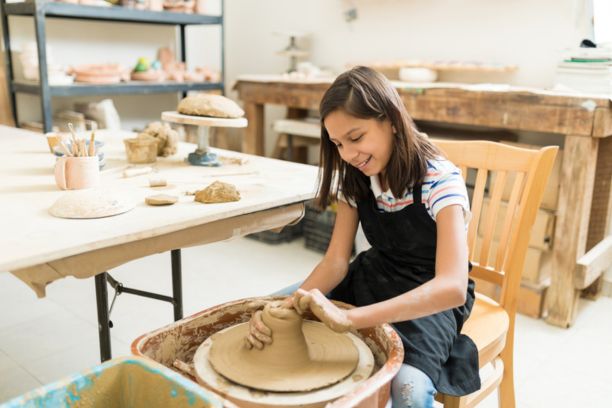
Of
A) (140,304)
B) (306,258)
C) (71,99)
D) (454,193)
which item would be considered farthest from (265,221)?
(71,99)

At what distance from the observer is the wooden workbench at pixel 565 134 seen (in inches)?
94.2

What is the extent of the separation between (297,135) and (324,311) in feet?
9.49

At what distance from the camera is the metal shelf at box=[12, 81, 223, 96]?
3.30m

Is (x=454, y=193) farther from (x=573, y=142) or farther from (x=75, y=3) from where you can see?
(x=75, y=3)

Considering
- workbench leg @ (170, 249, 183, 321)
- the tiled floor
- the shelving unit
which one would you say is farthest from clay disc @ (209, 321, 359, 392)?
the shelving unit

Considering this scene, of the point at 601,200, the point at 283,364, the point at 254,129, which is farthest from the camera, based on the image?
the point at 254,129

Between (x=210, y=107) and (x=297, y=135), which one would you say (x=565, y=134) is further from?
(x=297, y=135)

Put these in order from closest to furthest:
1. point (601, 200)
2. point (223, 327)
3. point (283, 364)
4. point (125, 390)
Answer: point (125, 390), point (283, 364), point (223, 327), point (601, 200)

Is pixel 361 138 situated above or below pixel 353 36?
below

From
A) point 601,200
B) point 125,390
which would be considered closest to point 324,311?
point 125,390

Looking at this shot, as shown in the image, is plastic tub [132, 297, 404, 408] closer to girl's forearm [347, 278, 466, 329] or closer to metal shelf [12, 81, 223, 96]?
girl's forearm [347, 278, 466, 329]

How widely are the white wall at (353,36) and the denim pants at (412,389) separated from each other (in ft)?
7.80

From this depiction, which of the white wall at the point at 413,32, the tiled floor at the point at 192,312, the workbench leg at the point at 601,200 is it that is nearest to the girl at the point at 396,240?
the tiled floor at the point at 192,312

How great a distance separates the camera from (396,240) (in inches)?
55.4
